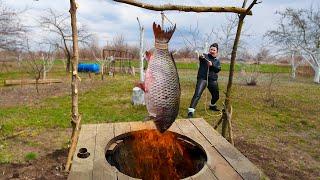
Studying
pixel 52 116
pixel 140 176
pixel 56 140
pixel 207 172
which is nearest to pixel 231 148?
pixel 207 172

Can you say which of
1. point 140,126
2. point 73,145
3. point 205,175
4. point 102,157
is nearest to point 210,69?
point 140,126

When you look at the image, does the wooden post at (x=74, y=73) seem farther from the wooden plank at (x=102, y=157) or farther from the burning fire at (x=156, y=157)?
the burning fire at (x=156, y=157)

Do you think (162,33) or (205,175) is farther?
(205,175)

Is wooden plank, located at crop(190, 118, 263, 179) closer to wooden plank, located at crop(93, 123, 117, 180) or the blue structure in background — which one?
wooden plank, located at crop(93, 123, 117, 180)

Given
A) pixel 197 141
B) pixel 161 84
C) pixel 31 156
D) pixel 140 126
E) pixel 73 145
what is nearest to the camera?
pixel 161 84

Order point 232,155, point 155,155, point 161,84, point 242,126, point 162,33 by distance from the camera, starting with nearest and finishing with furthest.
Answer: point 162,33 < point 161,84 < point 232,155 < point 155,155 < point 242,126

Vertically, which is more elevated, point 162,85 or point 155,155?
point 162,85

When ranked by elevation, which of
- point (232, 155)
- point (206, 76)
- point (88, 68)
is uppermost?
point (206, 76)

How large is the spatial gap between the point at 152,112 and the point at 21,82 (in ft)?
58.6

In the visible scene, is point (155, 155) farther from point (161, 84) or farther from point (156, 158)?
point (161, 84)

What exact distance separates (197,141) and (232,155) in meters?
0.45

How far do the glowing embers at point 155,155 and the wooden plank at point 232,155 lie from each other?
20 cm

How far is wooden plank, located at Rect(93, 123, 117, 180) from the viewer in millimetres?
2631

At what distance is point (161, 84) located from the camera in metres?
2.08
